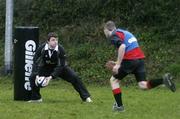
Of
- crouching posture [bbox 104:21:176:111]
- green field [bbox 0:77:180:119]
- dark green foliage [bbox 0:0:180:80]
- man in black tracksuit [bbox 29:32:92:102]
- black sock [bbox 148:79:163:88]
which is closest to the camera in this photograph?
green field [bbox 0:77:180:119]

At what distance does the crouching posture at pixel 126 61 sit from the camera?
11328 millimetres

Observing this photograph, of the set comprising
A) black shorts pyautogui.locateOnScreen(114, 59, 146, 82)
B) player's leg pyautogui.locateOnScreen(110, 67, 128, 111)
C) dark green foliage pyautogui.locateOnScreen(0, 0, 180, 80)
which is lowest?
dark green foliage pyautogui.locateOnScreen(0, 0, 180, 80)

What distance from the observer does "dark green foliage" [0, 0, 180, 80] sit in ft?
66.4

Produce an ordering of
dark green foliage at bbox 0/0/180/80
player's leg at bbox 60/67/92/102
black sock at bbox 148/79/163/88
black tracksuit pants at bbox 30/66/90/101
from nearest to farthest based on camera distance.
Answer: black sock at bbox 148/79/163/88 < black tracksuit pants at bbox 30/66/90/101 < player's leg at bbox 60/67/92/102 < dark green foliage at bbox 0/0/180/80

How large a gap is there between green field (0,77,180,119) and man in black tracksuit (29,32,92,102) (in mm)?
308

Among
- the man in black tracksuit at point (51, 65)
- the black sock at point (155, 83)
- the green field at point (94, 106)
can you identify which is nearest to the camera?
the green field at point (94, 106)

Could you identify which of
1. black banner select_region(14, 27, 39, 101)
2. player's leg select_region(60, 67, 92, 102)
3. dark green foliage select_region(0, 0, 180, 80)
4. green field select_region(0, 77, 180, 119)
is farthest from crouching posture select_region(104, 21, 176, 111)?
dark green foliage select_region(0, 0, 180, 80)

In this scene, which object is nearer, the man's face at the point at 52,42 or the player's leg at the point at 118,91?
the player's leg at the point at 118,91

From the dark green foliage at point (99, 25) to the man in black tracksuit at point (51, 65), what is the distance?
5.68 m

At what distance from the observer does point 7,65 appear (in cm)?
2016

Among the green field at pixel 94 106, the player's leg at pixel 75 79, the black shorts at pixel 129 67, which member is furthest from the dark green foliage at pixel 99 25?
the black shorts at pixel 129 67

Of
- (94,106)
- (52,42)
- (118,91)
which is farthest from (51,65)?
(118,91)

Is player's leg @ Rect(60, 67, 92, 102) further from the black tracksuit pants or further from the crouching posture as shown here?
the crouching posture

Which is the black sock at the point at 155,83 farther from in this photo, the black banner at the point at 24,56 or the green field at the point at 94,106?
the black banner at the point at 24,56
